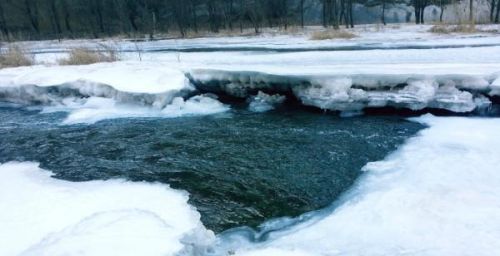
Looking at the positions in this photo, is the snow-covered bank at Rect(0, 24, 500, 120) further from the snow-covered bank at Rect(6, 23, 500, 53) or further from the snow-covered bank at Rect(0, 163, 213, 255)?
the snow-covered bank at Rect(0, 163, 213, 255)

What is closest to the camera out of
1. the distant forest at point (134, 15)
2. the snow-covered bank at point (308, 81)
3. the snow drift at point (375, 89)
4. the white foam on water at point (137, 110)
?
the snow drift at point (375, 89)

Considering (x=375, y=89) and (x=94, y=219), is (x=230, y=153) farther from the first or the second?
(x=375, y=89)

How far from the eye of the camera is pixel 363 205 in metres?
3.98

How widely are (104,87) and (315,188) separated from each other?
5.74m

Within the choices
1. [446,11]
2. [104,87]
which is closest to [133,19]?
[446,11]

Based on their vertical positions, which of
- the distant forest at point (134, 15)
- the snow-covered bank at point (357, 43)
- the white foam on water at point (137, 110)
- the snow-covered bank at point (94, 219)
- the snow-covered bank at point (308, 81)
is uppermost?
the distant forest at point (134, 15)

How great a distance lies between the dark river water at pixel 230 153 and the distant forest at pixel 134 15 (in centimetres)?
2544

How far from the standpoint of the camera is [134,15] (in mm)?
36156

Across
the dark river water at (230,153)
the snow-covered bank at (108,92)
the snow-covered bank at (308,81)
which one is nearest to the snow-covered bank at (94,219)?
the dark river water at (230,153)

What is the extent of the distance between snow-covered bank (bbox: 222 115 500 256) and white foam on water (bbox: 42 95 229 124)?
13.3ft

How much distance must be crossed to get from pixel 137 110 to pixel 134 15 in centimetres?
3018

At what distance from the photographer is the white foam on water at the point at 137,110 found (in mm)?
8125

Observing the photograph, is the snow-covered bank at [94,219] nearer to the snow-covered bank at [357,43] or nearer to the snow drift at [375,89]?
the snow drift at [375,89]

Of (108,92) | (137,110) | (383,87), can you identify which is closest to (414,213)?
(383,87)
